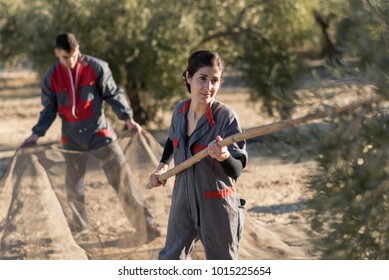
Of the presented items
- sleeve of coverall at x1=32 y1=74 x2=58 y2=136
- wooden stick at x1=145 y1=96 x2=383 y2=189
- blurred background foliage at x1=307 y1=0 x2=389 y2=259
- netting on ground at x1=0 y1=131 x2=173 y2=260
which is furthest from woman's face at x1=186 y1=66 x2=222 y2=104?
sleeve of coverall at x1=32 y1=74 x2=58 y2=136

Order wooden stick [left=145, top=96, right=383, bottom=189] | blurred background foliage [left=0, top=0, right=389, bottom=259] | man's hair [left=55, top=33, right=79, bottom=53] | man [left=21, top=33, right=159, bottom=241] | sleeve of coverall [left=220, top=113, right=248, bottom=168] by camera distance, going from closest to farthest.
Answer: wooden stick [left=145, top=96, right=383, bottom=189]
sleeve of coverall [left=220, top=113, right=248, bottom=168]
man's hair [left=55, top=33, right=79, bottom=53]
man [left=21, top=33, right=159, bottom=241]
blurred background foliage [left=0, top=0, right=389, bottom=259]

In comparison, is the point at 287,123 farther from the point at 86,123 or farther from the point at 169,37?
the point at 169,37

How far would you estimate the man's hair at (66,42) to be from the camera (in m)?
7.48

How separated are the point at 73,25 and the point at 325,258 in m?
10.3

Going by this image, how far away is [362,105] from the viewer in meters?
3.66

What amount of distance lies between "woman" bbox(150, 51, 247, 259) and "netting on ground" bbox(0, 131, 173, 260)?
90.1 inches

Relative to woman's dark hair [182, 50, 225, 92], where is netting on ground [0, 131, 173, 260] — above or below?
below

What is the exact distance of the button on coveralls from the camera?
4949 millimetres

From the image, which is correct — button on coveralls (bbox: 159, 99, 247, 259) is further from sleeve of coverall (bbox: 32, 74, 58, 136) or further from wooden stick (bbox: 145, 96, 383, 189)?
sleeve of coverall (bbox: 32, 74, 58, 136)

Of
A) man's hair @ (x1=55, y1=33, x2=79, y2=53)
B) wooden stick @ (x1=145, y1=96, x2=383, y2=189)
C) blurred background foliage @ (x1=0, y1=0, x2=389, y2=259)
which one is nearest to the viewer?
wooden stick @ (x1=145, y1=96, x2=383, y2=189)

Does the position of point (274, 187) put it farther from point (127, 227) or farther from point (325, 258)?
point (325, 258)

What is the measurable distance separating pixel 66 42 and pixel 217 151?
3311 mm

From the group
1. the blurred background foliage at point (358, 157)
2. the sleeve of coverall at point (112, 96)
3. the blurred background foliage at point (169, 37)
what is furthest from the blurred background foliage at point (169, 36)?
the blurred background foliage at point (358, 157)
